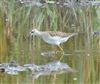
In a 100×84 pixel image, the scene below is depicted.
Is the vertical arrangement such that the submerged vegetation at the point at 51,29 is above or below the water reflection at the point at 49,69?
above

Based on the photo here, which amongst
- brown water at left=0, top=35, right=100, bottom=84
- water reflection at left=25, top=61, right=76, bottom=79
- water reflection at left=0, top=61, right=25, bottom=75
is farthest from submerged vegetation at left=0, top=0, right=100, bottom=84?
water reflection at left=0, top=61, right=25, bottom=75

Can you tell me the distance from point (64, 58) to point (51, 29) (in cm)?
272

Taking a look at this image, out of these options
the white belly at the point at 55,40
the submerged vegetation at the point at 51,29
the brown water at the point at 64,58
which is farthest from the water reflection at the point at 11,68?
the white belly at the point at 55,40

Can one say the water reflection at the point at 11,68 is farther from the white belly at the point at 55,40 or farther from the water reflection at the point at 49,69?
the white belly at the point at 55,40

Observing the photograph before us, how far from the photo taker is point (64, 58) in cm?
885

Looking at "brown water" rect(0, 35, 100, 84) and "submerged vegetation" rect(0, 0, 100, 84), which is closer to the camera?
"brown water" rect(0, 35, 100, 84)

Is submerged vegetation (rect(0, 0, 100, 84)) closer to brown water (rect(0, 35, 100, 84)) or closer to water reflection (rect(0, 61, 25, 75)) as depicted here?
brown water (rect(0, 35, 100, 84))

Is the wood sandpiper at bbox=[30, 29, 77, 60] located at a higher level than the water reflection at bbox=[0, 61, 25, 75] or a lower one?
higher

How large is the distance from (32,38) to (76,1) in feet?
17.2

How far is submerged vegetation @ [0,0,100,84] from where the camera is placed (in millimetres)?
7914

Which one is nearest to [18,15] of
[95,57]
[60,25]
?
[60,25]

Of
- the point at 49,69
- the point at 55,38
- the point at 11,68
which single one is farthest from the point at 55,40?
the point at 11,68

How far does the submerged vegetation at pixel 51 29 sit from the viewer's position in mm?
7914

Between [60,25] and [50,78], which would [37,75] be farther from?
[60,25]
